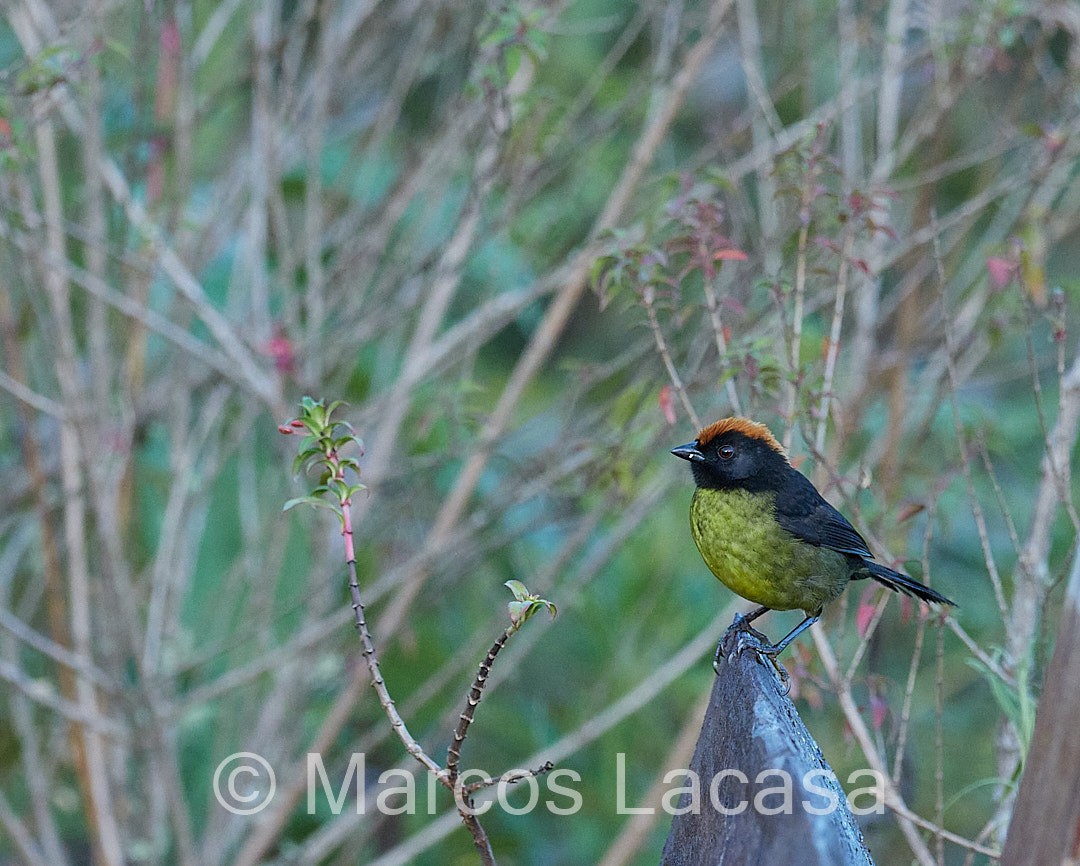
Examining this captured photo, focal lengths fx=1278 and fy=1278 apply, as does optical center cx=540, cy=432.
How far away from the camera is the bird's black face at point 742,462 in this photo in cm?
296

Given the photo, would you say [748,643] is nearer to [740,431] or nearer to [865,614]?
[865,614]

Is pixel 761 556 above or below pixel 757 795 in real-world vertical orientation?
above

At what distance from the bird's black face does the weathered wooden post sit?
115 centimetres

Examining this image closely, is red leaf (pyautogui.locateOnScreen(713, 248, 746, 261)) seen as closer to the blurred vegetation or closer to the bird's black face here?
the blurred vegetation

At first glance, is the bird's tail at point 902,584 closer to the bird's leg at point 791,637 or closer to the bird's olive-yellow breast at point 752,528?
the bird's olive-yellow breast at point 752,528

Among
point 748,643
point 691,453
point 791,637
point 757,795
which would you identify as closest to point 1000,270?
point 691,453

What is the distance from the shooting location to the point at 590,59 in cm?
609

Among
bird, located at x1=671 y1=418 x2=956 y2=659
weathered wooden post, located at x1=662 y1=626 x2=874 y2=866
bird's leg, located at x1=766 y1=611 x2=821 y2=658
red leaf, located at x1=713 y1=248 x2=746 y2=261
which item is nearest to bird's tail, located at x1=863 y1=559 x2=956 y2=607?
bird, located at x1=671 y1=418 x2=956 y2=659

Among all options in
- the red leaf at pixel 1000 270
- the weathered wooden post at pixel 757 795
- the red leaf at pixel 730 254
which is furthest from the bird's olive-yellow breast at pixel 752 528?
the weathered wooden post at pixel 757 795

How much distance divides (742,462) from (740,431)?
0.07 m

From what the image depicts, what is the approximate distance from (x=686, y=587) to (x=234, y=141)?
2.58m

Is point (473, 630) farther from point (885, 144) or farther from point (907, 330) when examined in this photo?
point (885, 144)

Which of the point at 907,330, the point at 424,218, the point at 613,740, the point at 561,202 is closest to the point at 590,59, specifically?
the point at 561,202

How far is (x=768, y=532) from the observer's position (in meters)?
2.87
